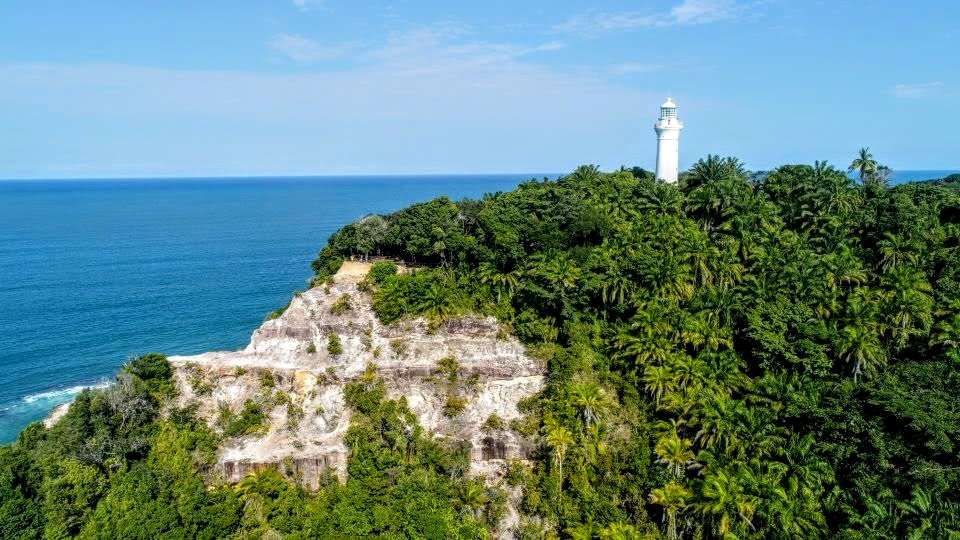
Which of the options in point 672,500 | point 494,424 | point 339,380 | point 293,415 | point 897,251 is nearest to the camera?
point 672,500

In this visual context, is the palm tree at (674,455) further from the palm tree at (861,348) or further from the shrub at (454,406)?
the shrub at (454,406)

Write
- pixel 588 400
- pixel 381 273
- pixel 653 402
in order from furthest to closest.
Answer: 1. pixel 381 273
2. pixel 653 402
3. pixel 588 400

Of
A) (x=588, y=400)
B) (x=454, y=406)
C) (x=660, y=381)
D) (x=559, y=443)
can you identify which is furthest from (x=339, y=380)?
(x=660, y=381)

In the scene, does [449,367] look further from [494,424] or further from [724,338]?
[724,338]

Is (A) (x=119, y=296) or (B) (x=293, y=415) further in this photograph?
(A) (x=119, y=296)

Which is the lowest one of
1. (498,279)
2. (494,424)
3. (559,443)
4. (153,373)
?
(494,424)

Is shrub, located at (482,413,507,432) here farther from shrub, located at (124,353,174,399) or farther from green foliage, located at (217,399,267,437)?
shrub, located at (124,353,174,399)

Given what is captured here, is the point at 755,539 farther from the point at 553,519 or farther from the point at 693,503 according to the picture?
the point at 553,519

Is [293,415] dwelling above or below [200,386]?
below

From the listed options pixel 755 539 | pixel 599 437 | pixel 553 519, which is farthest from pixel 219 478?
pixel 755 539
